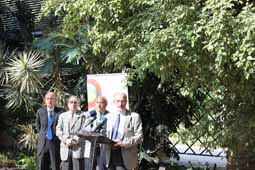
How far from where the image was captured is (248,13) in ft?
19.8

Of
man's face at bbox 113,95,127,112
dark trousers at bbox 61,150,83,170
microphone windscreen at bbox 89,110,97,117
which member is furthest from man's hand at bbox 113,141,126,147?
dark trousers at bbox 61,150,83,170

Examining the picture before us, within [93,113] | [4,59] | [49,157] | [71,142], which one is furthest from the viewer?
[4,59]

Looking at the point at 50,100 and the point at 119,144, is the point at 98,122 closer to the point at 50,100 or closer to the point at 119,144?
the point at 119,144

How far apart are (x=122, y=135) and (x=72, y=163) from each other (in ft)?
5.18

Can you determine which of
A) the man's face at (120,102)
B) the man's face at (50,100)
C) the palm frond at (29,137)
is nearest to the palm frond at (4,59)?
the palm frond at (29,137)

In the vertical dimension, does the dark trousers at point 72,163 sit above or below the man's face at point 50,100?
below

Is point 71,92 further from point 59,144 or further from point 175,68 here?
point 175,68

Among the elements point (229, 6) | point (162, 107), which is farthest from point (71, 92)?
point (229, 6)

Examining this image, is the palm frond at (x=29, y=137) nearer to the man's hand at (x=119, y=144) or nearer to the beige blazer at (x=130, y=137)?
the beige blazer at (x=130, y=137)

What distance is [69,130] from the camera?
8.30 metres

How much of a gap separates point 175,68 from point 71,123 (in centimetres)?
216

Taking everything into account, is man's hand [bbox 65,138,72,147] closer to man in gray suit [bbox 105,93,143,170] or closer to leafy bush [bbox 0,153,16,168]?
man in gray suit [bbox 105,93,143,170]

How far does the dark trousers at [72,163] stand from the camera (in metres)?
8.33

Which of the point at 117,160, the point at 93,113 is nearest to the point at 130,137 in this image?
the point at 117,160
